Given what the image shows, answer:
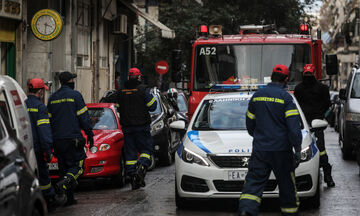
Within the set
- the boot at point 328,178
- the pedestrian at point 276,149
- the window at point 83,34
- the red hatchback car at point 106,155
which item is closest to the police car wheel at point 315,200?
the pedestrian at point 276,149

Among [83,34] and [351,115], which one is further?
[83,34]

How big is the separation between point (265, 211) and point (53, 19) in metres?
9.09

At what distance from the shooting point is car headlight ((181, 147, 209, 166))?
10050mm

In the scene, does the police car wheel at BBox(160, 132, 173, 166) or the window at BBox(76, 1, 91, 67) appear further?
the window at BBox(76, 1, 91, 67)

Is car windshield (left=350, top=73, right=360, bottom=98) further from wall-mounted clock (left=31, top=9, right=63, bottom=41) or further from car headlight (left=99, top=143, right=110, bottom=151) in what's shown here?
car headlight (left=99, top=143, right=110, bottom=151)

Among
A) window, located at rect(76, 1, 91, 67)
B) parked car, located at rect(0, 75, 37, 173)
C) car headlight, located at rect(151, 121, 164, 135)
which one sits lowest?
car headlight, located at rect(151, 121, 164, 135)

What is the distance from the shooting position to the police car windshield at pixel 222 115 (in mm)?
11148

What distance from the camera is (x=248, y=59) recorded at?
1677cm

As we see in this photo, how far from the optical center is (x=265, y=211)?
1025 cm

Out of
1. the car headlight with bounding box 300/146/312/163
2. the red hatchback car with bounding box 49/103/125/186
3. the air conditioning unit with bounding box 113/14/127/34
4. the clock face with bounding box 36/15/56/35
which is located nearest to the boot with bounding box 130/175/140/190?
the red hatchback car with bounding box 49/103/125/186

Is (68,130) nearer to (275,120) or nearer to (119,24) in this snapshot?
(275,120)

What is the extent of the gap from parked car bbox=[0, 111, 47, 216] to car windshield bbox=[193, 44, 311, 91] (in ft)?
33.4

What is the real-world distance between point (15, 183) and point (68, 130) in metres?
5.02

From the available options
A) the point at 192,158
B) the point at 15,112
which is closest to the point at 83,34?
the point at 192,158
